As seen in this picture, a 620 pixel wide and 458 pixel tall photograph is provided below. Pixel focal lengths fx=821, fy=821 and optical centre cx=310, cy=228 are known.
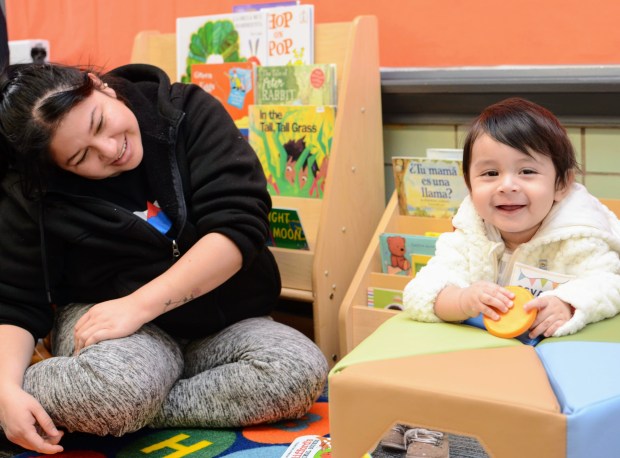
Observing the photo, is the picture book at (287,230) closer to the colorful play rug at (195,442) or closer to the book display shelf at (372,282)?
the book display shelf at (372,282)

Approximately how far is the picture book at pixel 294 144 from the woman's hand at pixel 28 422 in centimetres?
73

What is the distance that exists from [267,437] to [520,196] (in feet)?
1.92

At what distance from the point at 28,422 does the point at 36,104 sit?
0.49 metres

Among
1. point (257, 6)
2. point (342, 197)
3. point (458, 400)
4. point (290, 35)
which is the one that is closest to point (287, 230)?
point (342, 197)

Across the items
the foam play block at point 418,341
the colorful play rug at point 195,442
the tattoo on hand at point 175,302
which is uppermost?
the foam play block at point 418,341

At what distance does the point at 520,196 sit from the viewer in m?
1.15

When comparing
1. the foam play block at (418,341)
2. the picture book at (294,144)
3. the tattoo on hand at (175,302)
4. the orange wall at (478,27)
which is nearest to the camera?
the foam play block at (418,341)

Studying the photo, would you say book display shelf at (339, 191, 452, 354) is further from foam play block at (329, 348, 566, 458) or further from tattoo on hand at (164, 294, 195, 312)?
foam play block at (329, 348, 566, 458)

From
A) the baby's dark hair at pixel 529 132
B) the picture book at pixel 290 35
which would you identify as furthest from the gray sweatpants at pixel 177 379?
the picture book at pixel 290 35

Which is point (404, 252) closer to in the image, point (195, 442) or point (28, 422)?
point (195, 442)

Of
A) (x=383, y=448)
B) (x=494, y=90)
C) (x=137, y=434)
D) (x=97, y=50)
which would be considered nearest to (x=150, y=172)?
(x=137, y=434)

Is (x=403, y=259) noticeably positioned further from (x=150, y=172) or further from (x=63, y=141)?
(x=63, y=141)

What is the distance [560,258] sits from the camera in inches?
46.1

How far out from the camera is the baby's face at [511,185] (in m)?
1.14
